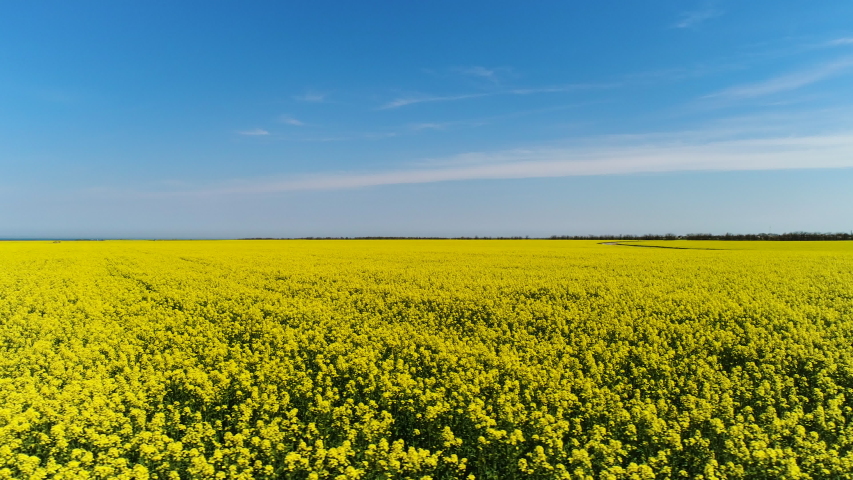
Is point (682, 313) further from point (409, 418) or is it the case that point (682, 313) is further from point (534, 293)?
point (409, 418)

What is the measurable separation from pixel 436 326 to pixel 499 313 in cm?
187

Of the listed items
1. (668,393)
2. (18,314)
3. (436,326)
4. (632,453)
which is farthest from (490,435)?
(18,314)

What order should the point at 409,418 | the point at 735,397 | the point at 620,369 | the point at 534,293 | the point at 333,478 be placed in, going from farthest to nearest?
the point at 534,293
the point at 620,369
the point at 735,397
the point at 409,418
the point at 333,478

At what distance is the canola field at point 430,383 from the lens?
5.08 meters

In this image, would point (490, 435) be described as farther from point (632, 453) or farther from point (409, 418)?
point (632, 453)

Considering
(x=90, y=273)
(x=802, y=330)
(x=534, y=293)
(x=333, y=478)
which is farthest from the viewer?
(x=90, y=273)

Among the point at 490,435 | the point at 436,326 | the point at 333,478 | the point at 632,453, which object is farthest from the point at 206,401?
the point at 632,453

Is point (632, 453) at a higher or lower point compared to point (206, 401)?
lower

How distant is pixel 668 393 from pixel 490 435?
3.39 metres

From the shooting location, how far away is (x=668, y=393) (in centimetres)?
696

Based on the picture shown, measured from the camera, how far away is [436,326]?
1046cm

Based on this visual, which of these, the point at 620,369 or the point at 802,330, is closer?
the point at 620,369

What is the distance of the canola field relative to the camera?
16.7 feet

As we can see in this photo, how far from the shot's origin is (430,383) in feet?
23.0
